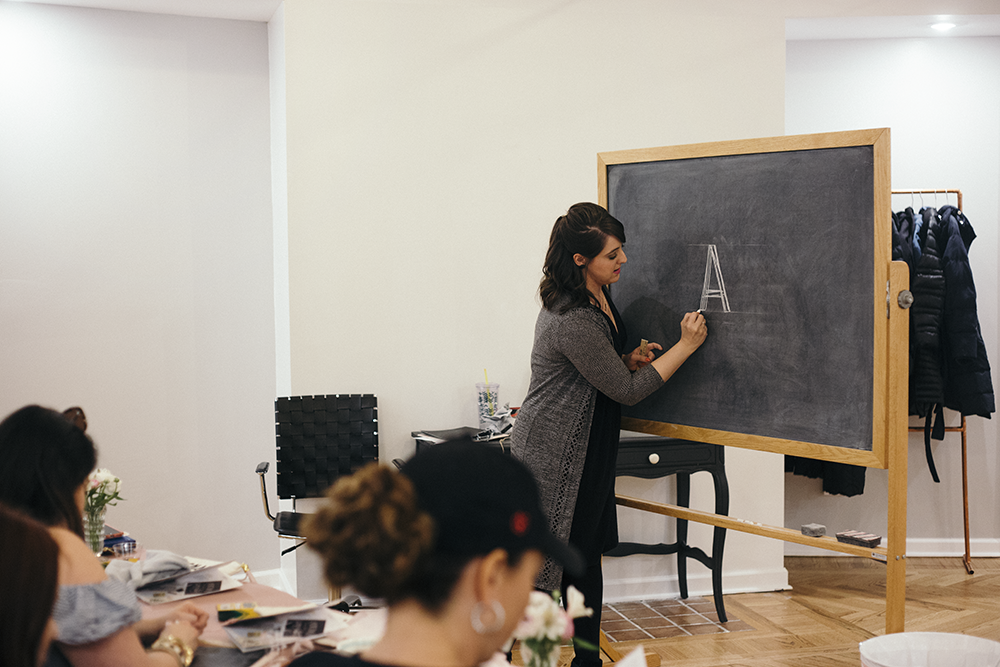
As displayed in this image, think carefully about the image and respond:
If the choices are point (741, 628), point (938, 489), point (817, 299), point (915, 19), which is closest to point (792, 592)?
point (741, 628)

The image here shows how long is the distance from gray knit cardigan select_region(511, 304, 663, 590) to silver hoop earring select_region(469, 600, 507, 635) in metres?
1.52

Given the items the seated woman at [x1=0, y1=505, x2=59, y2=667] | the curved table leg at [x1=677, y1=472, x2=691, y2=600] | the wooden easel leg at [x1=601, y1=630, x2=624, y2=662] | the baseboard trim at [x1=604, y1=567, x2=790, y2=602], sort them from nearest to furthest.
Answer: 1. the seated woman at [x1=0, y1=505, x2=59, y2=667]
2. the wooden easel leg at [x1=601, y1=630, x2=624, y2=662]
3. the curved table leg at [x1=677, y1=472, x2=691, y2=600]
4. the baseboard trim at [x1=604, y1=567, x2=790, y2=602]

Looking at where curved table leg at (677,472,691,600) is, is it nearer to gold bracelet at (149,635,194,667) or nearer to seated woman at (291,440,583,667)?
gold bracelet at (149,635,194,667)

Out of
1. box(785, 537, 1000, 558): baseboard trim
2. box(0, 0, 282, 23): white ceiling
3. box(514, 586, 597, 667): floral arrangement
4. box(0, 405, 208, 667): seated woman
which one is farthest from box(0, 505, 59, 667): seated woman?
box(785, 537, 1000, 558): baseboard trim

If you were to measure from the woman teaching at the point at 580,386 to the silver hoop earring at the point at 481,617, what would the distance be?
5.02 ft

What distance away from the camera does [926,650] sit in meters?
2.14

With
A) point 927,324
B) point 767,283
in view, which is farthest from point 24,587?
point 927,324

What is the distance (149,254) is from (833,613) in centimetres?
363

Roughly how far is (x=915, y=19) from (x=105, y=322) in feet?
14.1

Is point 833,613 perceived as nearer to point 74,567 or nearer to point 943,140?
point 943,140

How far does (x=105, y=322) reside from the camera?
154 inches

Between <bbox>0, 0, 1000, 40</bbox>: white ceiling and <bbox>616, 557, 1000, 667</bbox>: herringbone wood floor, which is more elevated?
<bbox>0, 0, 1000, 40</bbox>: white ceiling

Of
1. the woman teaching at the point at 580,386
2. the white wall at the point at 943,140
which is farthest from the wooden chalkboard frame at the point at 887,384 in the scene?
the white wall at the point at 943,140

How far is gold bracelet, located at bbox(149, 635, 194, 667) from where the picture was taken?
1.54 metres
